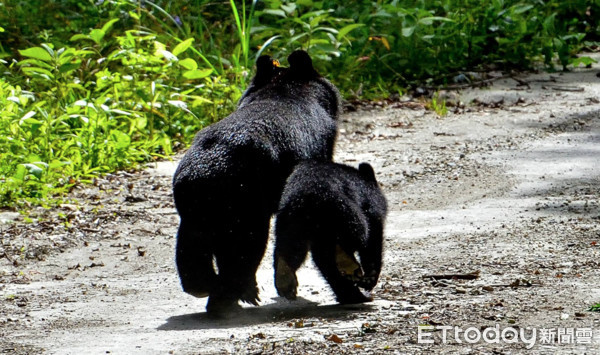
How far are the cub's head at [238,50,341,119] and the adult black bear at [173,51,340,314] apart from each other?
0.65 m

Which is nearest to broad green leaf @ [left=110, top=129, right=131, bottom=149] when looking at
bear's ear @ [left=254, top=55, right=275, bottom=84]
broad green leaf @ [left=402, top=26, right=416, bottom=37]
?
bear's ear @ [left=254, top=55, right=275, bottom=84]

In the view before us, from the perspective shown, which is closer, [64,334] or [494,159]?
[64,334]

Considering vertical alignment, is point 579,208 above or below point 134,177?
above

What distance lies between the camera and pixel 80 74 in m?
9.38

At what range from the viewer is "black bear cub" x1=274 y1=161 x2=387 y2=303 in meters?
4.51

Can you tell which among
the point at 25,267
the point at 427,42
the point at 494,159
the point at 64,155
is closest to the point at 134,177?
the point at 64,155

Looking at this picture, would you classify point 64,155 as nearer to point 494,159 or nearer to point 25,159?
point 25,159

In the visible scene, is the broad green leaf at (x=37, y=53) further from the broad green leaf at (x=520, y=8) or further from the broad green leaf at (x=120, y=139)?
the broad green leaf at (x=520, y=8)

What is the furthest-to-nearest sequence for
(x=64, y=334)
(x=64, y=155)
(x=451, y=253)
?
(x=64, y=155), (x=451, y=253), (x=64, y=334)

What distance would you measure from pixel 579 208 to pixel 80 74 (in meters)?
5.39

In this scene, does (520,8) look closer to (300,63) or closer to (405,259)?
(300,63)

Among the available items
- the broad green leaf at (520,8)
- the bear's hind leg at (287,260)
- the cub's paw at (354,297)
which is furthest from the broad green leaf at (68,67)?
the broad green leaf at (520,8)

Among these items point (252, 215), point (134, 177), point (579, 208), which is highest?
point (252, 215)

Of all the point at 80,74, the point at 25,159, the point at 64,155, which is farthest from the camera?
the point at 80,74
